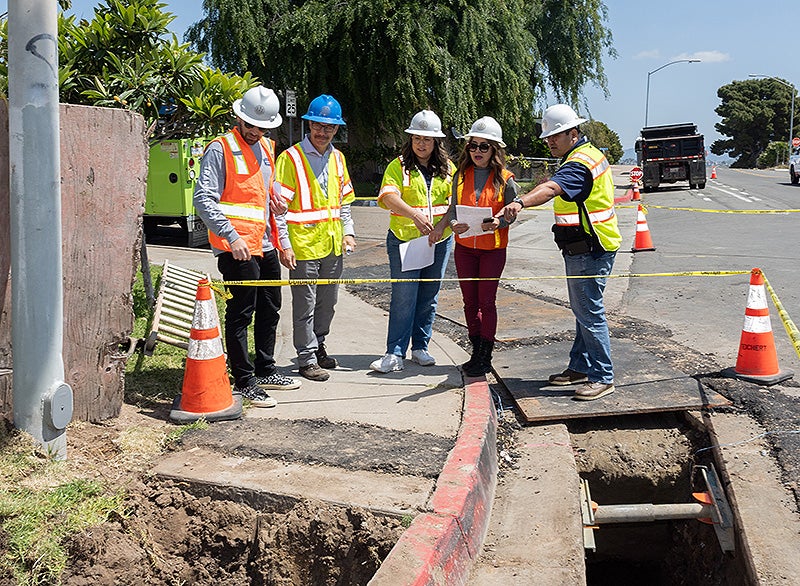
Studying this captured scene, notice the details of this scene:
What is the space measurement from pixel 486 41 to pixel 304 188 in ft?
64.9

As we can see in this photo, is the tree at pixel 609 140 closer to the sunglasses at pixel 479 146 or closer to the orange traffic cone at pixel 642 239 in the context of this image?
the orange traffic cone at pixel 642 239

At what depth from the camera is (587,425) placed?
5074mm

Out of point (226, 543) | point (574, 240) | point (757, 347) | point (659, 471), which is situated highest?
point (574, 240)

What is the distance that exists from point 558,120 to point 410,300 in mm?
1637

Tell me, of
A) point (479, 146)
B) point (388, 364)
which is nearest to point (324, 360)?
point (388, 364)

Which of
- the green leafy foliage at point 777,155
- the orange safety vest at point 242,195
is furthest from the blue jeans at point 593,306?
the green leafy foliage at point 777,155

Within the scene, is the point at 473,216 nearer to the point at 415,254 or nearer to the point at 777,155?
the point at 415,254

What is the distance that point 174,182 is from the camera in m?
13.4

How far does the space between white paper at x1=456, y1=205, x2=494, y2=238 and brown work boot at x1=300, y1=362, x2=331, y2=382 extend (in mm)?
1360

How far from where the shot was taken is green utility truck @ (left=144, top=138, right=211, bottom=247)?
13.3 meters

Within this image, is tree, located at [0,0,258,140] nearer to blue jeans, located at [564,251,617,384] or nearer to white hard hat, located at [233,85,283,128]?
white hard hat, located at [233,85,283,128]

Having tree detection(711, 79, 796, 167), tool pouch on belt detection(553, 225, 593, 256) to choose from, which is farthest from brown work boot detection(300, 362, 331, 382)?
tree detection(711, 79, 796, 167)

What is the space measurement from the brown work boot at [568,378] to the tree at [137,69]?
3.34 meters

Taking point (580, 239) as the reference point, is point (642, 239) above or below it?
below
